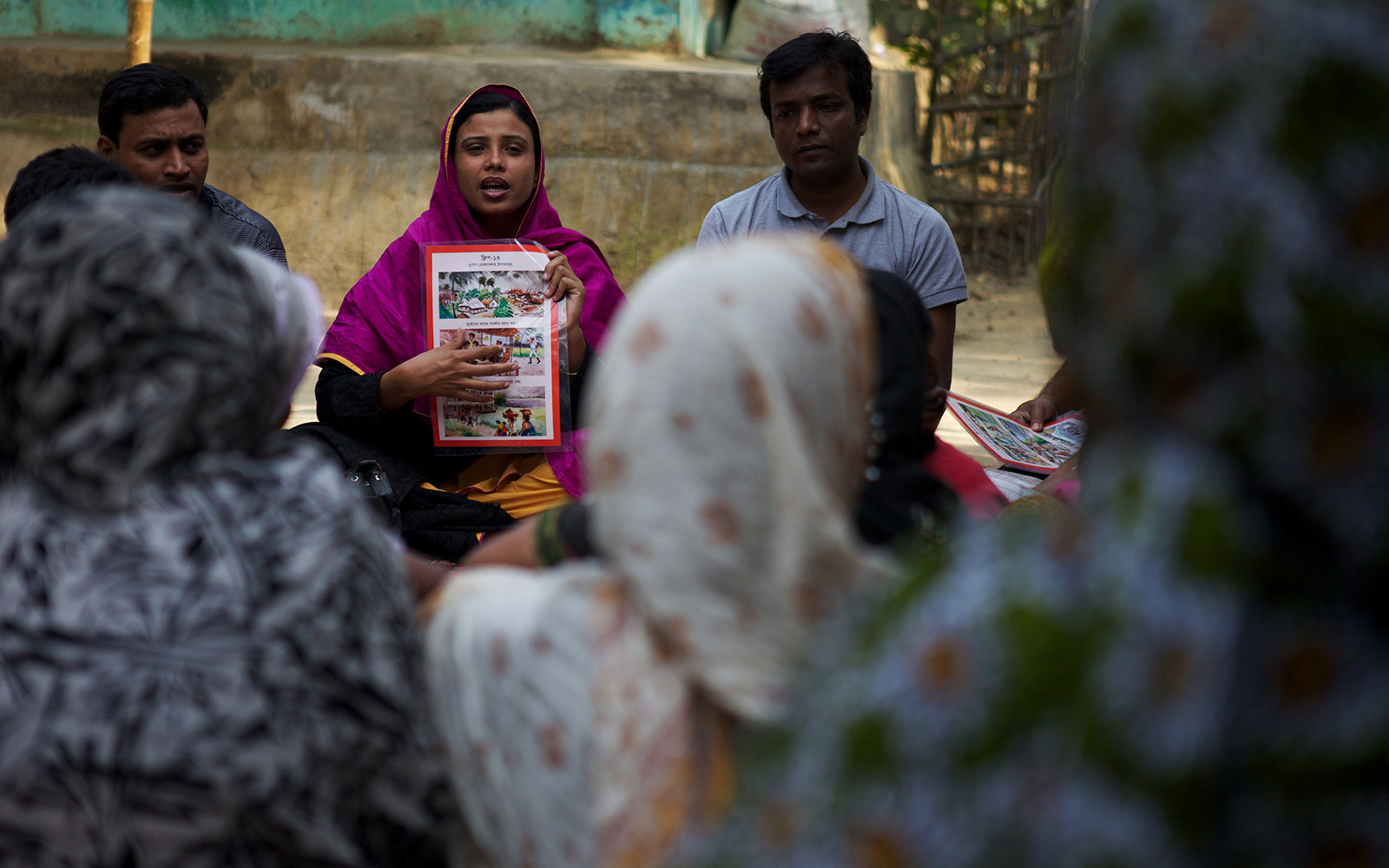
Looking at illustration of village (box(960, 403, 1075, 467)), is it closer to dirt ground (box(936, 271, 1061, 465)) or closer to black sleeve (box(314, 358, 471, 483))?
black sleeve (box(314, 358, 471, 483))

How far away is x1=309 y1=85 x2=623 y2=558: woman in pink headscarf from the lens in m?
3.09

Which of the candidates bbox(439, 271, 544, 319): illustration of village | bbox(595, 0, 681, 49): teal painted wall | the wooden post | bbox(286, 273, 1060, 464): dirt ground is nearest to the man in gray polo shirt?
bbox(439, 271, 544, 319): illustration of village

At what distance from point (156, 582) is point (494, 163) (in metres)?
2.30

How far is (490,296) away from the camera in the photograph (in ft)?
10.0

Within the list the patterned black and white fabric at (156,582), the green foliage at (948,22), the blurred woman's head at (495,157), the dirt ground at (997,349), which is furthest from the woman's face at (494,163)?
the green foliage at (948,22)

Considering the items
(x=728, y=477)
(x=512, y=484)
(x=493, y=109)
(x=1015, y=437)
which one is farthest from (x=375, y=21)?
(x=728, y=477)

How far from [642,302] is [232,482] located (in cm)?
48

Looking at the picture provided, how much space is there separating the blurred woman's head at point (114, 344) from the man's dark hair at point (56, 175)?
141 centimetres

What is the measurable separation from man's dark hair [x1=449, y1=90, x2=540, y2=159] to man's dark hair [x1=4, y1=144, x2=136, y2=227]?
1.02 metres

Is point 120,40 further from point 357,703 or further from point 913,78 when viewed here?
point 357,703

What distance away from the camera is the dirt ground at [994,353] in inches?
246

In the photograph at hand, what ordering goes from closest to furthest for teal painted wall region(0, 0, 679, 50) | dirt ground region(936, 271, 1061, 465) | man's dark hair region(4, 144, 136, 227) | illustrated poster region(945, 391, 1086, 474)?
man's dark hair region(4, 144, 136, 227) → illustrated poster region(945, 391, 1086, 474) → dirt ground region(936, 271, 1061, 465) → teal painted wall region(0, 0, 679, 50)

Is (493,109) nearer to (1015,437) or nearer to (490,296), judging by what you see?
(490,296)

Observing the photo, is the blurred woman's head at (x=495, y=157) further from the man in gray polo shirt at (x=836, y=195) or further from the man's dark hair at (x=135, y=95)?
the man's dark hair at (x=135, y=95)
